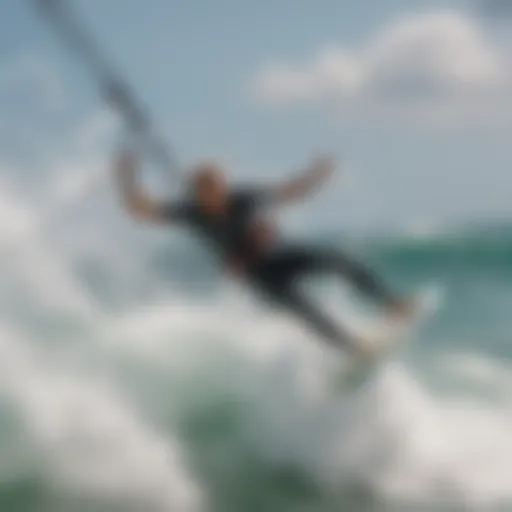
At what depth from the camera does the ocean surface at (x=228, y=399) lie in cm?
235

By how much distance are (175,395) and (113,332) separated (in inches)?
7.1

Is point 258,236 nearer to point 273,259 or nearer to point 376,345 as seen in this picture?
point 273,259

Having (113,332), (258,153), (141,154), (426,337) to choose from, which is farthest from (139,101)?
(426,337)

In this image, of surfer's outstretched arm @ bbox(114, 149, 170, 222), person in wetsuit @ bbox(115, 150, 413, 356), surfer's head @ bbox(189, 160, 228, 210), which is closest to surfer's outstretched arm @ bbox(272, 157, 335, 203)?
person in wetsuit @ bbox(115, 150, 413, 356)

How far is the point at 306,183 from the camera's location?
2.33m

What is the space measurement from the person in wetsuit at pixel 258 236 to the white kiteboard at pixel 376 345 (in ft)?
0.07

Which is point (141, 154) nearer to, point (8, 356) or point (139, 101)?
point (139, 101)

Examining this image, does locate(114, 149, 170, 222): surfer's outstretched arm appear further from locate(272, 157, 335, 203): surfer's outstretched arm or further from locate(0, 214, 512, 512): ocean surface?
locate(272, 157, 335, 203): surfer's outstretched arm

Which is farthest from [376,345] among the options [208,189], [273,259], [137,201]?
[137,201]

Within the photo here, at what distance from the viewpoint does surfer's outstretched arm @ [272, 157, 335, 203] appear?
7.62 ft

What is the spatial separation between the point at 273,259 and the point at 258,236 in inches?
2.3

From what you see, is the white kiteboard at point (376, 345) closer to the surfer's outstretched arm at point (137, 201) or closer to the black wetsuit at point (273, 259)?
the black wetsuit at point (273, 259)

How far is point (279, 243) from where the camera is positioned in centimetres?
235

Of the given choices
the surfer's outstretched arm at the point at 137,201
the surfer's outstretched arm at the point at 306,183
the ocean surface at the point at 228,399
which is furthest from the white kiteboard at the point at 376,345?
the surfer's outstretched arm at the point at 137,201
